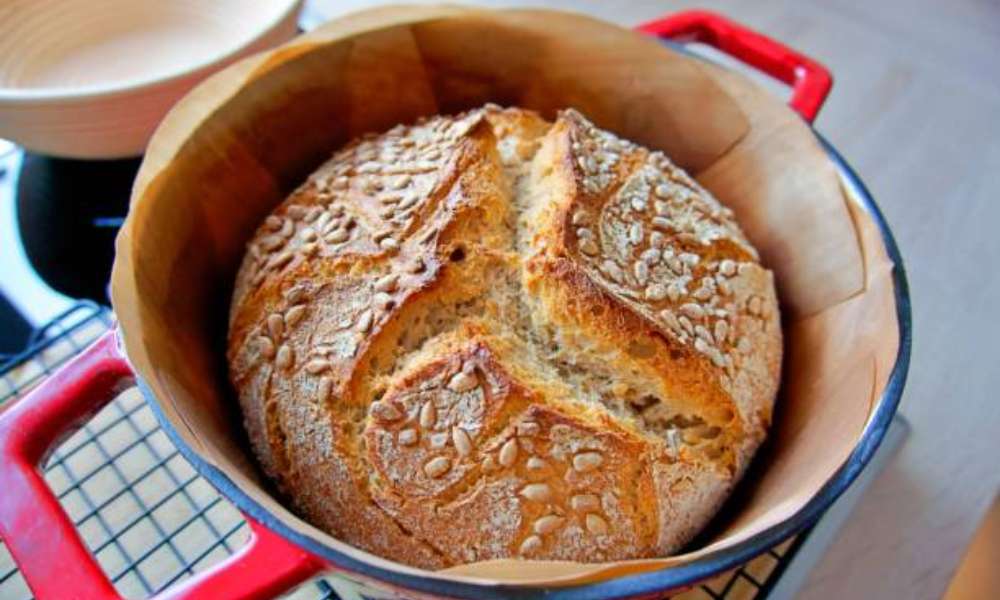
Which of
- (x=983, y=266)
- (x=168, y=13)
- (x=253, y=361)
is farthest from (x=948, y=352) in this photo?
(x=168, y=13)

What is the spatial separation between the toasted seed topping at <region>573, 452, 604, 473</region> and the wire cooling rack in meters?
0.20

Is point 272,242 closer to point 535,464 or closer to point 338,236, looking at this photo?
point 338,236

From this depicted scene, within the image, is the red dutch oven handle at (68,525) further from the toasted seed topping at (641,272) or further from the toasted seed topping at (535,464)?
the toasted seed topping at (641,272)

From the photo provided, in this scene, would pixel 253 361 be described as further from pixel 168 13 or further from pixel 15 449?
pixel 168 13

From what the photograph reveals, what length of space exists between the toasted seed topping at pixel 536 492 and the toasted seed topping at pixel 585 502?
22 millimetres

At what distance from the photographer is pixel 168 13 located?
1.27m

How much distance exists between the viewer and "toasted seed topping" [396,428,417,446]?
2.36 feet

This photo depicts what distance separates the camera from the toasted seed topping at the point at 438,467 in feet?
2.32

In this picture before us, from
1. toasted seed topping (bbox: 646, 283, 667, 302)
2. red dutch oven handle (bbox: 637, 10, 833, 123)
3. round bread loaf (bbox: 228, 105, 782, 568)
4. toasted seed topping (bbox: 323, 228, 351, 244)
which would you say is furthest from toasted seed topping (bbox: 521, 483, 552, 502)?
red dutch oven handle (bbox: 637, 10, 833, 123)

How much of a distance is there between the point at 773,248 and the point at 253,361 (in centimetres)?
60

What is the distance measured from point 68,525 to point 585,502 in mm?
421

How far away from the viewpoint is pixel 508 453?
70 cm

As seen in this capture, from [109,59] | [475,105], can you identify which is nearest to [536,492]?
[475,105]

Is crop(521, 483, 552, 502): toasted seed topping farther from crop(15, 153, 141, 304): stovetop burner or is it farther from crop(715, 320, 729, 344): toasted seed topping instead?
crop(15, 153, 141, 304): stovetop burner
